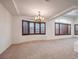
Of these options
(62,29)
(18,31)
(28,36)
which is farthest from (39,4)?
(62,29)

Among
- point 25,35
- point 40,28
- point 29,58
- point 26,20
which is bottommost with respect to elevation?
point 29,58

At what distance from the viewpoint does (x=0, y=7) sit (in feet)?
14.3

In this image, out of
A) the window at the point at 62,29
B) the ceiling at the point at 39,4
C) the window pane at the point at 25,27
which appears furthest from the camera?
the window at the point at 62,29

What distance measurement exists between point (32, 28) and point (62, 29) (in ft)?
14.4

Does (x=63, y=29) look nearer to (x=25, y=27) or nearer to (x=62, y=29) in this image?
(x=62, y=29)

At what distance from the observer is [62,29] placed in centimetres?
1179

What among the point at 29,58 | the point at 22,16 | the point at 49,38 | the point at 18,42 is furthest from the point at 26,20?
the point at 29,58

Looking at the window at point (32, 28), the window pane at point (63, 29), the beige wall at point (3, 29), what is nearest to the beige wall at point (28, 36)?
the window at point (32, 28)

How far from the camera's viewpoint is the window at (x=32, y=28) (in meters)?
8.66

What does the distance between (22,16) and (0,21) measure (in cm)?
404

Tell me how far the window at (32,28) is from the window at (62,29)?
6.61 ft

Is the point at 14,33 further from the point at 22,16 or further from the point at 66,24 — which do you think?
the point at 66,24

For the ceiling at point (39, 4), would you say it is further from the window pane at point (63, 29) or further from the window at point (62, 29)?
the window pane at point (63, 29)

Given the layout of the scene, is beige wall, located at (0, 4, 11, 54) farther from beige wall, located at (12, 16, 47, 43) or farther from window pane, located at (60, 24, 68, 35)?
window pane, located at (60, 24, 68, 35)
